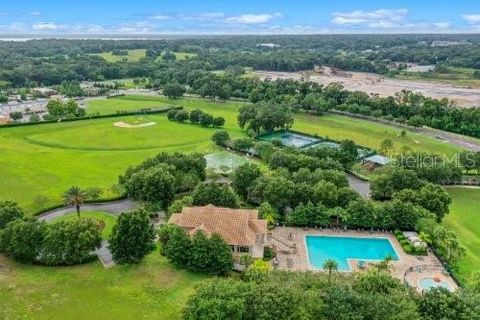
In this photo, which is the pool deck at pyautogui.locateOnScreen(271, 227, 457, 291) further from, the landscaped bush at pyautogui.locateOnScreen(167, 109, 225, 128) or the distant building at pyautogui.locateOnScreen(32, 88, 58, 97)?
the distant building at pyautogui.locateOnScreen(32, 88, 58, 97)

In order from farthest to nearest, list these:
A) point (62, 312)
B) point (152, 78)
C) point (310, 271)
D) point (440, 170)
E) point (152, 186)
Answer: point (152, 78) < point (440, 170) < point (152, 186) < point (310, 271) < point (62, 312)

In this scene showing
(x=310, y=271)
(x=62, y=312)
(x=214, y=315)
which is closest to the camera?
(x=214, y=315)

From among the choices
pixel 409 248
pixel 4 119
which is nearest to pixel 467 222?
pixel 409 248

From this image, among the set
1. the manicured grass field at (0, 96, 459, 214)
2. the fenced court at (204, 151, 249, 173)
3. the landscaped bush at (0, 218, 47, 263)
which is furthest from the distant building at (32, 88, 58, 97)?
the landscaped bush at (0, 218, 47, 263)

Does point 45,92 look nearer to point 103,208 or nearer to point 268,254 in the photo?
point 103,208

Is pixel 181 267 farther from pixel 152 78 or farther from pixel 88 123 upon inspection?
pixel 152 78

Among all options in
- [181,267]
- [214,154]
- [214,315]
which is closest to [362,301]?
[214,315]
